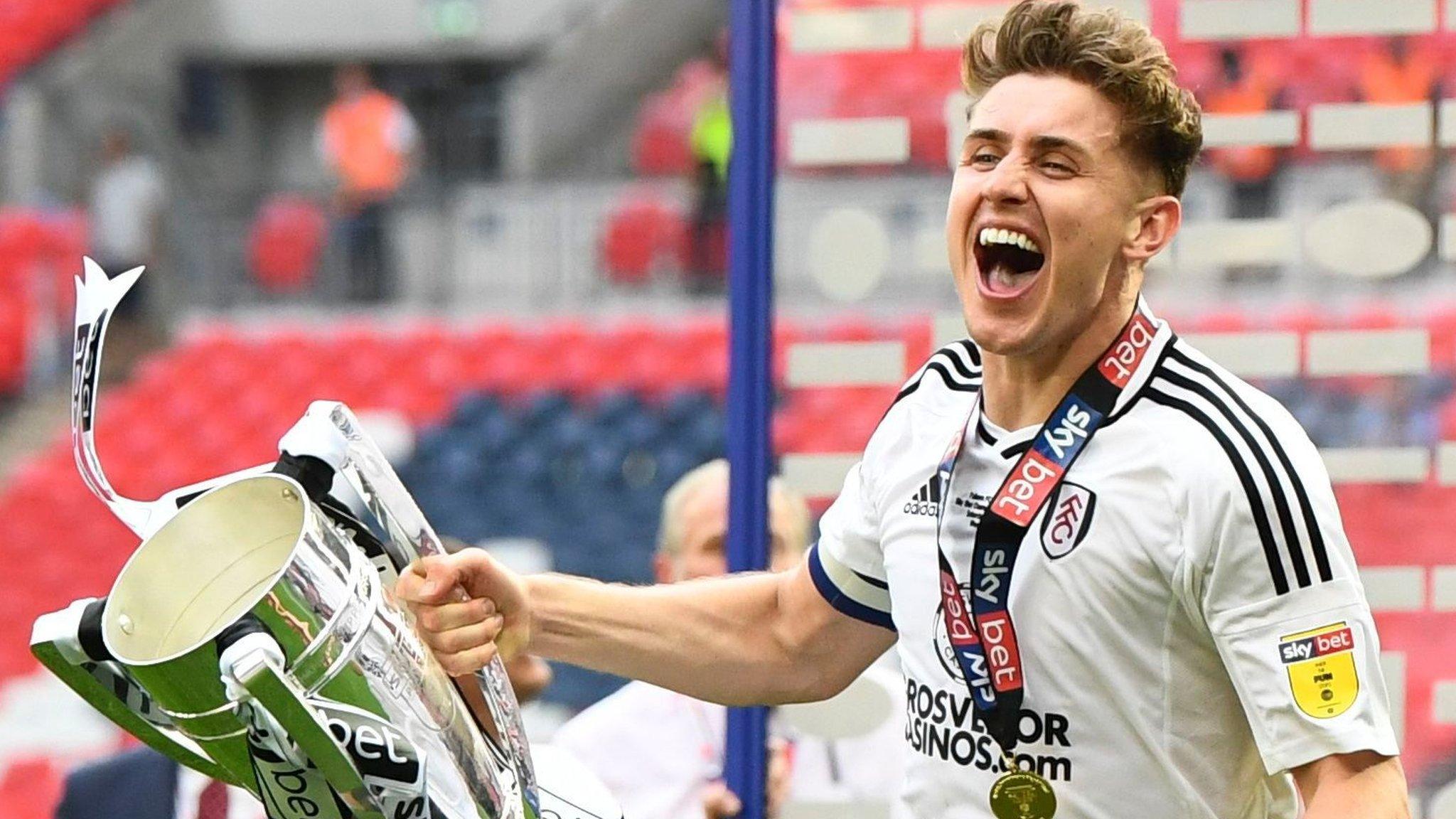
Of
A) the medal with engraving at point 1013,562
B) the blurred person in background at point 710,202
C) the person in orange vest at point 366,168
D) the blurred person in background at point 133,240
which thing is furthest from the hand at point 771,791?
the blurred person in background at point 133,240

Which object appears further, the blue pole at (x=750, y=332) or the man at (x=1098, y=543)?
the blue pole at (x=750, y=332)

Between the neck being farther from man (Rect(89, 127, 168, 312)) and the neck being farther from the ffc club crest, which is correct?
man (Rect(89, 127, 168, 312))

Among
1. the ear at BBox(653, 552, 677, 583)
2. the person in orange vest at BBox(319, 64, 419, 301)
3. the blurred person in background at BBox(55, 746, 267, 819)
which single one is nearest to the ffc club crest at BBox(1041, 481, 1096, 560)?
the ear at BBox(653, 552, 677, 583)

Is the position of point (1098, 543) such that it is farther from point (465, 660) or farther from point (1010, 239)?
point (465, 660)

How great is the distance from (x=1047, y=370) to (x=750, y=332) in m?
1.05

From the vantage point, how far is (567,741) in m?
3.55

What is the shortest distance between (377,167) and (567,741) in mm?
8685

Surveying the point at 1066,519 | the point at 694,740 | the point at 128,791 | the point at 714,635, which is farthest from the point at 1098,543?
the point at 128,791

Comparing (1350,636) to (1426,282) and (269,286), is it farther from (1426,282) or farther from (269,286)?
(269,286)

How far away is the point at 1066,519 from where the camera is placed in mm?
1964

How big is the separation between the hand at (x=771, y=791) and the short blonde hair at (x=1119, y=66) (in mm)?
1304

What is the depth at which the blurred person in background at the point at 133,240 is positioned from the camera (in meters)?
11.3

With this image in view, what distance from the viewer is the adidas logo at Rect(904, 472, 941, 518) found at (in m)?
2.10

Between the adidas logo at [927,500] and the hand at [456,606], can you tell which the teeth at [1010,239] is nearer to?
the adidas logo at [927,500]
